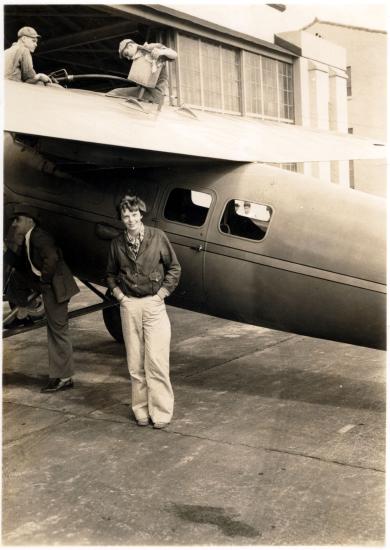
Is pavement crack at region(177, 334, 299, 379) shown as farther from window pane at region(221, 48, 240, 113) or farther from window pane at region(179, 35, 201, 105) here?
window pane at region(221, 48, 240, 113)

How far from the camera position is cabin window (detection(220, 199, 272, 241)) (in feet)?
23.2

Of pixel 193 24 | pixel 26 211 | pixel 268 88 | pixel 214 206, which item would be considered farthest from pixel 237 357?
pixel 268 88

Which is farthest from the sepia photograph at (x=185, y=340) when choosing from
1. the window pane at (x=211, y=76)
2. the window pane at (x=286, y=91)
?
the window pane at (x=286, y=91)

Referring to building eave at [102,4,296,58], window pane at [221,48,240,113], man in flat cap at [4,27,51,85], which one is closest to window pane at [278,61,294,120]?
building eave at [102,4,296,58]

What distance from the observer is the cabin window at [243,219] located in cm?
709

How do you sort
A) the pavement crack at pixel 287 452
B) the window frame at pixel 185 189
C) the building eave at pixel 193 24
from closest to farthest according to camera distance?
the pavement crack at pixel 287 452, the window frame at pixel 185 189, the building eave at pixel 193 24

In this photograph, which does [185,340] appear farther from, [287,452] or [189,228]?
[287,452]

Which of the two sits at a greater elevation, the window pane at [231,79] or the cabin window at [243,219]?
the window pane at [231,79]

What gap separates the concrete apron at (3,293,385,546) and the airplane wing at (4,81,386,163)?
117 inches

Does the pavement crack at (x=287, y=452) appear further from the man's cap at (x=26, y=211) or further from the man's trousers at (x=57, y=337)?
the man's cap at (x=26, y=211)

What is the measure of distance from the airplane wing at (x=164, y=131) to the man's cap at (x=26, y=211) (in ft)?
5.17

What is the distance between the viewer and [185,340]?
10781 mm

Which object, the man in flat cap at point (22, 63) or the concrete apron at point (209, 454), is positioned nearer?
the concrete apron at point (209, 454)

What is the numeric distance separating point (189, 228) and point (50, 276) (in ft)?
6.07
